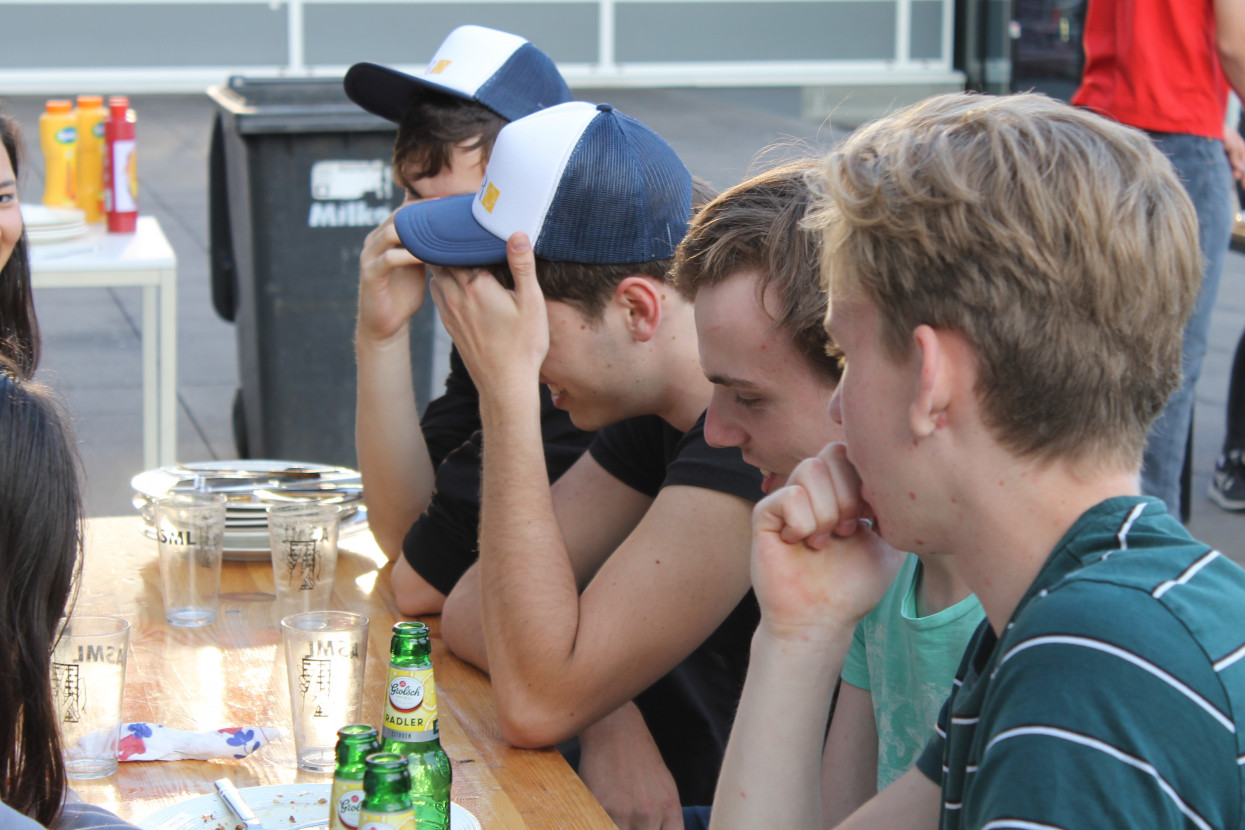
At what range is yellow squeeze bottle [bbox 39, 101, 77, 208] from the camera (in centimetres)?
477

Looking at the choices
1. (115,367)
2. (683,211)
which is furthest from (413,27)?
(683,211)

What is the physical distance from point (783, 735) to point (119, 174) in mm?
4088

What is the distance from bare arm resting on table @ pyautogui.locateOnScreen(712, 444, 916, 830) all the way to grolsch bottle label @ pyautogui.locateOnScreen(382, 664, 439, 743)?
0.34 metres

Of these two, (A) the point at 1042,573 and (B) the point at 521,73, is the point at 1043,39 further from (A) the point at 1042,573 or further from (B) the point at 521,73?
(A) the point at 1042,573

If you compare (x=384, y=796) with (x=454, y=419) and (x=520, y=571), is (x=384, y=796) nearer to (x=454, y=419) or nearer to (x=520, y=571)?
(x=520, y=571)

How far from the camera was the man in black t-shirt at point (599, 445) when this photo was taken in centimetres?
179

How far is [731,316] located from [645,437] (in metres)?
0.57

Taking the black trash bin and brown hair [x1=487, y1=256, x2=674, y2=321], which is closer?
brown hair [x1=487, y1=256, x2=674, y2=321]

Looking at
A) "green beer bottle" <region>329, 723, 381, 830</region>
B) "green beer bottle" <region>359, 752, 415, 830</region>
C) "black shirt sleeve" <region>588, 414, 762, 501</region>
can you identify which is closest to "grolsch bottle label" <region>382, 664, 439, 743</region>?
"green beer bottle" <region>329, 723, 381, 830</region>

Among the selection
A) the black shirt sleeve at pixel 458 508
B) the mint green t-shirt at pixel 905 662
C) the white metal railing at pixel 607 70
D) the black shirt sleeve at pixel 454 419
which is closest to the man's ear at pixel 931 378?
the mint green t-shirt at pixel 905 662

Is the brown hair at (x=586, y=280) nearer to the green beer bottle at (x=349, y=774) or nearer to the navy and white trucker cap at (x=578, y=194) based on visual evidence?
the navy and white trucker cap at (x=578, y=194)

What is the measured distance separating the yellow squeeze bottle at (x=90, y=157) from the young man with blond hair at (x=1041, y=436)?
4.27 meters

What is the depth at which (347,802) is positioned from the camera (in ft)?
3.63

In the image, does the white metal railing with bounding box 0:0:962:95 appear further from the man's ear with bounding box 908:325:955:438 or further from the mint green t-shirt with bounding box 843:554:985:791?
the man's ear with bounding box 908:325:955:438
